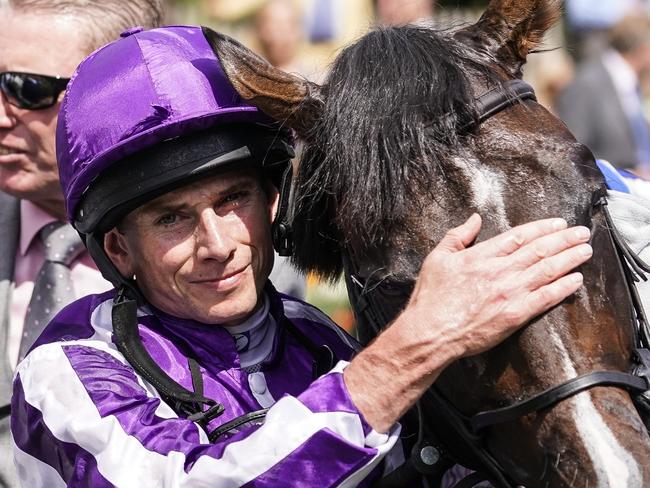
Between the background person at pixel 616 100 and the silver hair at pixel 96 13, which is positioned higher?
the silver hair at pixel 96 13

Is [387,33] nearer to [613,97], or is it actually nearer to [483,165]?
[483,165]

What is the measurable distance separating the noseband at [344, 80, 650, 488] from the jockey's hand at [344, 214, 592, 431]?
156 mm

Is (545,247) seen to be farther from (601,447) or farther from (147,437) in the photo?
(147,437)

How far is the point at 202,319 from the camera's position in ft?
9.18

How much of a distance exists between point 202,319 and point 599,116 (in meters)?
7.12

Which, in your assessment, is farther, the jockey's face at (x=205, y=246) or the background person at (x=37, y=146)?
the background person at (x=37, y=146)

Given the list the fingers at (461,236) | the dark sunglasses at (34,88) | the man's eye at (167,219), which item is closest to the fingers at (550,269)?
the fingers at (461,236)

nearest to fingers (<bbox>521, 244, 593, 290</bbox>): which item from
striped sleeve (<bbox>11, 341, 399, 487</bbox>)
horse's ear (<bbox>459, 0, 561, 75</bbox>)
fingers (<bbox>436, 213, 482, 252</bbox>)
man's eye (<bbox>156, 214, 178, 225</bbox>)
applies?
fingers (<bbox>436, 213, 482, 252</bbox>)

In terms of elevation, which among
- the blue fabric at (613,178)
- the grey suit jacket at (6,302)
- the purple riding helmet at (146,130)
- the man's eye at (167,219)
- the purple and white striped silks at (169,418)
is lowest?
the grey suit jacket at (6,302)

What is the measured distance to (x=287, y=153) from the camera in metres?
2.85

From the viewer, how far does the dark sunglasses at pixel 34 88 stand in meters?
3.77

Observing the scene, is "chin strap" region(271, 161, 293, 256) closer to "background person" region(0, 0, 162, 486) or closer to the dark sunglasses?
"background person" region(0, 0, 162, 486)

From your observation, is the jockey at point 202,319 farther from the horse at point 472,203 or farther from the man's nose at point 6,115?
the man's nose at point 6,115

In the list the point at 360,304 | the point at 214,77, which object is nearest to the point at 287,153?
the point at 214,77
